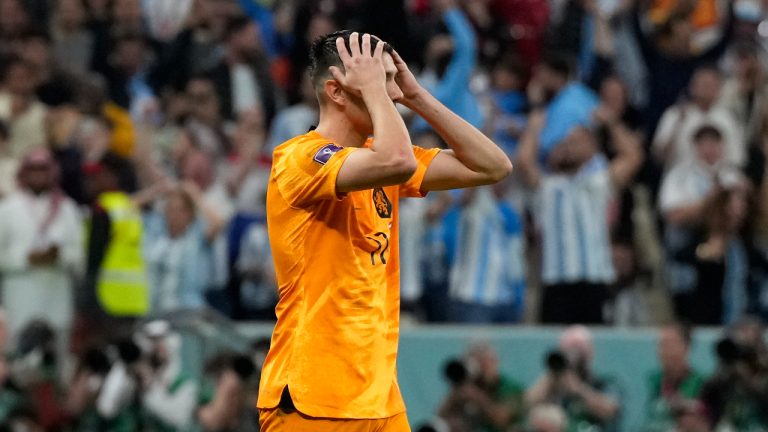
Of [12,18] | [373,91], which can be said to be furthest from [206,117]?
[373,91]

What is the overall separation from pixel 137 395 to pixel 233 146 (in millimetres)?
3183

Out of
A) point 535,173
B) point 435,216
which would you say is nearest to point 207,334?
point 435,216

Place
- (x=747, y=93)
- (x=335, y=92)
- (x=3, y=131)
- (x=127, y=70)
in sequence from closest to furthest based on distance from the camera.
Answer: (x=335, y=92), (x=3, y=131), (x=747, y=93), (x=127, y=70)

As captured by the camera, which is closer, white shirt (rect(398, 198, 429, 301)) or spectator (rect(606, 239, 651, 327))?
white shirt (rect(398, 198, 429, 301))

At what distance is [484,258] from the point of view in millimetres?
12008

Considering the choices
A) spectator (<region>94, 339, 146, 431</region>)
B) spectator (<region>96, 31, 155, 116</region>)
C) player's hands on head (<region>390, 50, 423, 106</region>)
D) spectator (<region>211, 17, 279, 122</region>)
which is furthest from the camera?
spectator (<region>96, 31, 155, 116</region>)

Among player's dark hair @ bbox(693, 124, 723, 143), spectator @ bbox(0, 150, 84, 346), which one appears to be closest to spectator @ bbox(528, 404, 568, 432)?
player's dark hair @ bbox(693, 124, 723, 143)

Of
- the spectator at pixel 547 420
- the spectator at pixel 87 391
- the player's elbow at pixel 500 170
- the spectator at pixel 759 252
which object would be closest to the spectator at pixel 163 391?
the spectator at pixel 87 391

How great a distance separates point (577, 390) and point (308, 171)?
580cm

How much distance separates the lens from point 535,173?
1233 centimetres

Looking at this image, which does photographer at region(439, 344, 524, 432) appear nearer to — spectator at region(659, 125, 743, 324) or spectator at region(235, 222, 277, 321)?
spectator at region(659, 125, 743, 324)

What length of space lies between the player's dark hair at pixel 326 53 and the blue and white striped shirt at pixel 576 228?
656cm

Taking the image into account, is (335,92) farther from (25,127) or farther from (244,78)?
(244,78)

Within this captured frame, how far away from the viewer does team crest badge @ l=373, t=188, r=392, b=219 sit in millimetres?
5555
